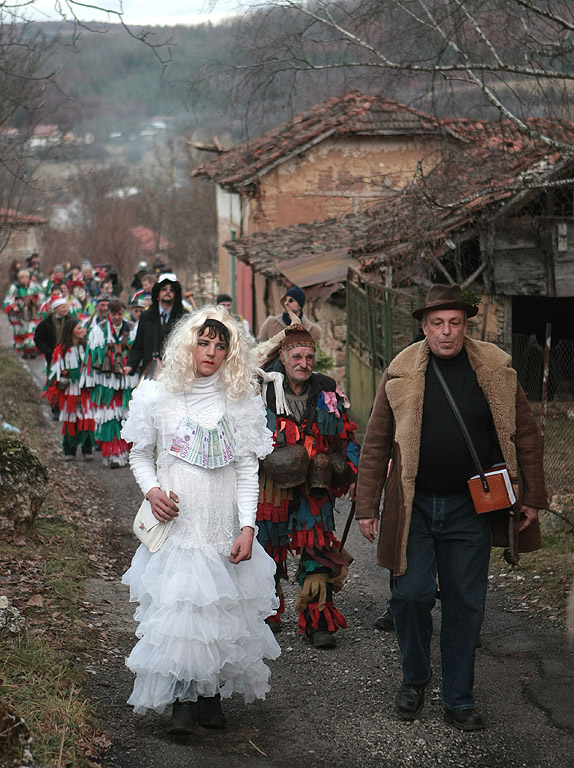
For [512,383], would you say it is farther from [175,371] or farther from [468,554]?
[175,371]

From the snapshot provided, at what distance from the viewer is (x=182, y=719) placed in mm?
4777

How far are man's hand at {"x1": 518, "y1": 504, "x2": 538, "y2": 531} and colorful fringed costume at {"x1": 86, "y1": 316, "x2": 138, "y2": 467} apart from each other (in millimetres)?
8254

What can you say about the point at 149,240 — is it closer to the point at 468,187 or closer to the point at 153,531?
the point at 468,187

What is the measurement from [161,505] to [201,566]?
0.33m

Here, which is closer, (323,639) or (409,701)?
(409,701)

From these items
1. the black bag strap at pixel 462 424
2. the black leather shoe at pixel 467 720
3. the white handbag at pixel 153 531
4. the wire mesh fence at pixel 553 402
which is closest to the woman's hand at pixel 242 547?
the white handbag at pixel 153 531

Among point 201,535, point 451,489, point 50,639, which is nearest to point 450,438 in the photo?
point 451,489

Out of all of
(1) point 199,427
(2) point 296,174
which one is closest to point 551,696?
(1) point 199,427

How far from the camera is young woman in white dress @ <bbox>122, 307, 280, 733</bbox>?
15.3 ft

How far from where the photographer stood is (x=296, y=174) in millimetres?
24953

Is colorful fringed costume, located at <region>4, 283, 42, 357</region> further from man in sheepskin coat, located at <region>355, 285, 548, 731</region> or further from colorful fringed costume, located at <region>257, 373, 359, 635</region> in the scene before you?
man in sheepskin coat, located at <region>355, 285, 548, 731</region>

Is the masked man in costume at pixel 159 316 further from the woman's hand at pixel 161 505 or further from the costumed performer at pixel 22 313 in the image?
the costumed performer at pixel 22 313

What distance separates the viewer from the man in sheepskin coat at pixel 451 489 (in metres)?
4.95

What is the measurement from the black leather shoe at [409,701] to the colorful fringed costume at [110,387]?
26.5ft
